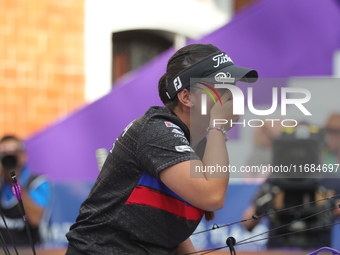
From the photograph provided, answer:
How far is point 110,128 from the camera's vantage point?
5105 mm

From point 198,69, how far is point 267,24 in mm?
3063

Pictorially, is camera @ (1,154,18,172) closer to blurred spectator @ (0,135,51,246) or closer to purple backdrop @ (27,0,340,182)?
blurred spectator @ (0,135,51,246)

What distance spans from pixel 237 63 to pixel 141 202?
2.87 metres

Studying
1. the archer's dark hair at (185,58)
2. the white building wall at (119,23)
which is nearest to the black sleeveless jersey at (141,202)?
the archer's dark hair at (185,58)

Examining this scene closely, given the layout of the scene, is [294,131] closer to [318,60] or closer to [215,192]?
[318,60]

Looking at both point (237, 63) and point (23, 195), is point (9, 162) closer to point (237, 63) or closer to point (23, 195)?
point (23, 195)

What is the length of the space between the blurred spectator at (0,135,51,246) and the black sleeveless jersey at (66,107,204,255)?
2.75m

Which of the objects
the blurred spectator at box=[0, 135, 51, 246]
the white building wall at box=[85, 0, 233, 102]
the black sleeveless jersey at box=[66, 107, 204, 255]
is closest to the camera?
the black sleeveless jersey at box=[66, 107, 204, 255]

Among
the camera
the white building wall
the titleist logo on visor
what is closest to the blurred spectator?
the camera

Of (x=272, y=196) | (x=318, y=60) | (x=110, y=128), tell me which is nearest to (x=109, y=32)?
(x=110, y=128)

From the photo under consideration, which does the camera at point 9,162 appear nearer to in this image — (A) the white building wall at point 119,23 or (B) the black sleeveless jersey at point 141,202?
(A) the white building wall at point 119,23

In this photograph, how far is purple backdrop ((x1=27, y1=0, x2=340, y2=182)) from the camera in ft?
15.9

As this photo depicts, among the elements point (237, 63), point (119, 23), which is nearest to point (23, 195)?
point (237, 63)

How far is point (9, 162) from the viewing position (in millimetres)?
4902
